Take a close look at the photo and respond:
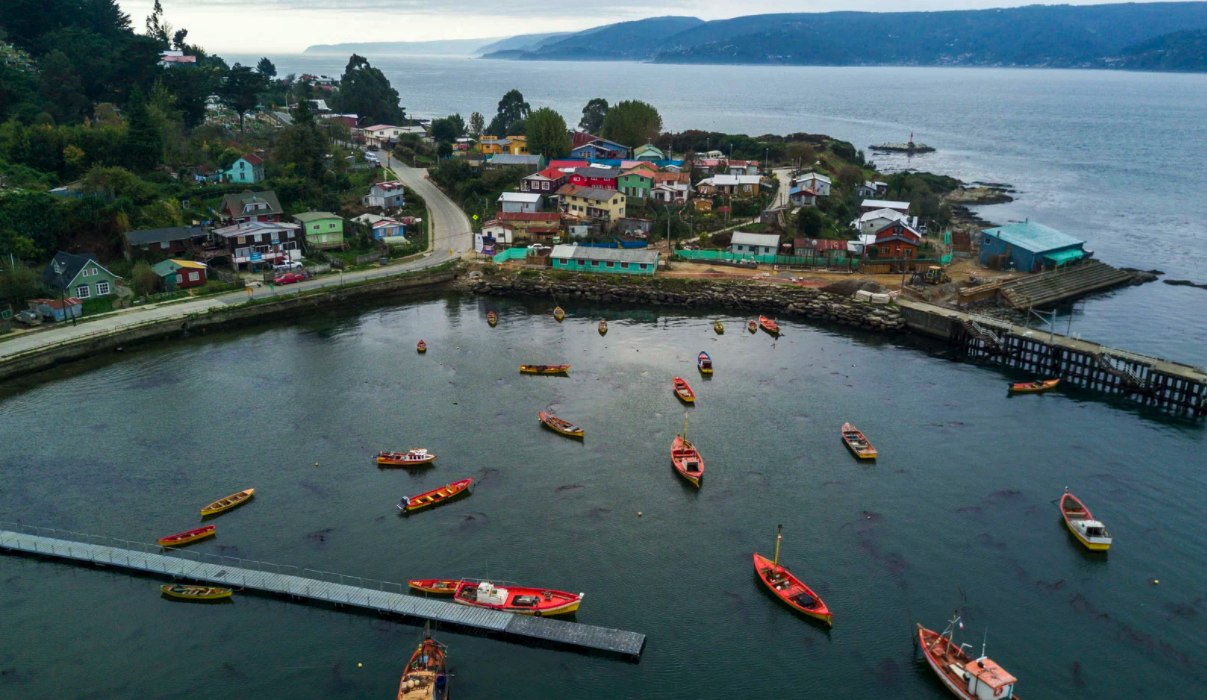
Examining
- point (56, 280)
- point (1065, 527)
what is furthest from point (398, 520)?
point (56, 280)

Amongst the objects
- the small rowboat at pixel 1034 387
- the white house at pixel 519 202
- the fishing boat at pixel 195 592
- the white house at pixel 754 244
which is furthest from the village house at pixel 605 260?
the fishing boat at pixel 195 592

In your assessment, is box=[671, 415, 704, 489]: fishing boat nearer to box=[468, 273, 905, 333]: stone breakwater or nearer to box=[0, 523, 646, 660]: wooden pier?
box=[0, 523, 646, 660]: wooden pier

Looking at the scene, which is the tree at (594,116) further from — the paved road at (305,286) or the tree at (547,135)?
the paved road at (305,286)

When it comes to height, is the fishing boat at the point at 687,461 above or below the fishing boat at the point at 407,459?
below

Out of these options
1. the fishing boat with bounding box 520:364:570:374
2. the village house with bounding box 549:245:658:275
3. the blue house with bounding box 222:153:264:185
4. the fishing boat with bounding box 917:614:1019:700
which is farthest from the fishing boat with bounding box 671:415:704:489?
the blue house with bounding box 222:153:264:185

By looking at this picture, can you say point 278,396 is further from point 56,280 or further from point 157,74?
point 157,74
